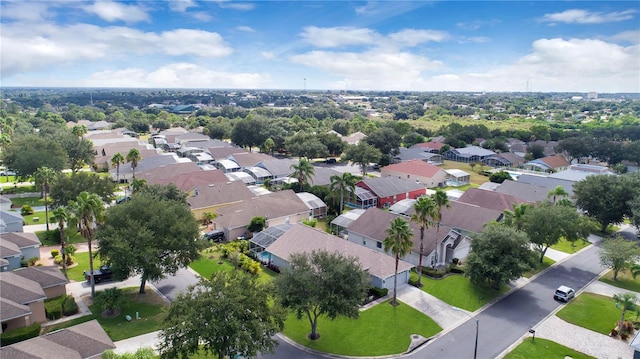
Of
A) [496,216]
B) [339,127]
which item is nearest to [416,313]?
[496,216]

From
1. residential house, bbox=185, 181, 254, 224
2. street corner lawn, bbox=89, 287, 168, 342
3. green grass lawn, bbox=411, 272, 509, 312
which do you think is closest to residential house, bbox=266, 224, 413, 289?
green grass lawn, bbox=411, 272, 509, 312

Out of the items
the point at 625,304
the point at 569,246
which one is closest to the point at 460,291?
the point at 625,304

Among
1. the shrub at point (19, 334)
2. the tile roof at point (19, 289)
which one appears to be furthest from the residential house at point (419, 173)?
the shrub at point (19, 334)

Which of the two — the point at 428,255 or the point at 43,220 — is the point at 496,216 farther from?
the point at 43,220

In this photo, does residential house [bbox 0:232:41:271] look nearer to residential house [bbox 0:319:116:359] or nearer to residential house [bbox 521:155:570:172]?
residential house [bbox 0:319:116:359]

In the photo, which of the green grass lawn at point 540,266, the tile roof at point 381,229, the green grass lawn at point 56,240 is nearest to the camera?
the green grass lawn at point 540,266

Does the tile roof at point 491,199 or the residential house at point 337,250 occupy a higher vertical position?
the tile roof at point 491,199

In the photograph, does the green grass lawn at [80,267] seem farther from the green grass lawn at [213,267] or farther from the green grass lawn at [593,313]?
the green grass lawn at [593,313]
